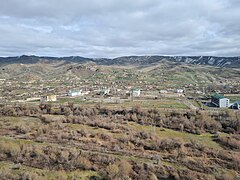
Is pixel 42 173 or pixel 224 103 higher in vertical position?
pixel 224 103

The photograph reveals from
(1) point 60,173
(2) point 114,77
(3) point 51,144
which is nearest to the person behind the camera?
(1) point 60,173

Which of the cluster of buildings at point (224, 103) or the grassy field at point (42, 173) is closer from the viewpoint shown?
the grassy field at point (42, 173)

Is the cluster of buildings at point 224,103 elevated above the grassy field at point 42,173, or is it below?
above

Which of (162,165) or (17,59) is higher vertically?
(17,59)

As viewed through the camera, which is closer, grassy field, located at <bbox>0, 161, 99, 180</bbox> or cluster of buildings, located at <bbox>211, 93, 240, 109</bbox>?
grassy field, located at <bbox>0, 161, 99, 180</bbox>

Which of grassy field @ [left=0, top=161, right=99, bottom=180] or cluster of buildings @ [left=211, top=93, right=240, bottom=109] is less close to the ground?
cluster of buildings @ [left=211, top=93, right=240, bottom=109]

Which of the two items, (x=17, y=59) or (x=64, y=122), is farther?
(x=17, y=59)

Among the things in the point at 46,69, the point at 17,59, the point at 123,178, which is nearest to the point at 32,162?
the point at 123,178

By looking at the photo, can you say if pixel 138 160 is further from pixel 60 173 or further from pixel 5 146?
pixel 5 146

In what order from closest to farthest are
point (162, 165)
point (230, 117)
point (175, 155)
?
point (162, 165)
point (175, 155)
point (230, 117)

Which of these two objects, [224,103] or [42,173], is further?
[224,103]
